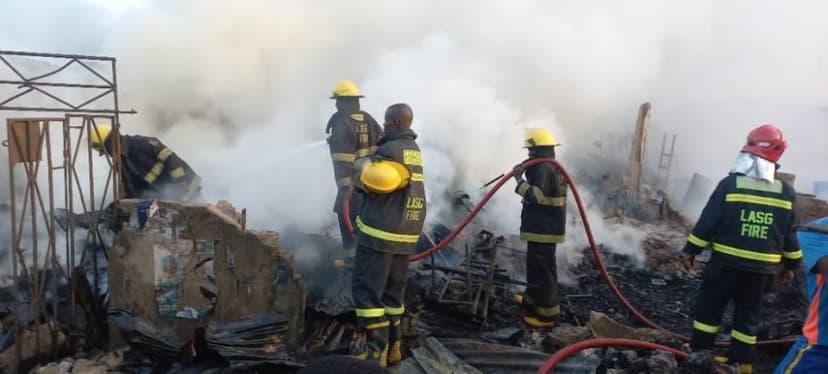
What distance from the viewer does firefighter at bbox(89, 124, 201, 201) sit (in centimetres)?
643

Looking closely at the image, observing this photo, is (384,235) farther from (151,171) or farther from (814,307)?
(151,171)

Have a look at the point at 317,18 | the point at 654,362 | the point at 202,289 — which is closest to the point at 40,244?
the point at 202,289

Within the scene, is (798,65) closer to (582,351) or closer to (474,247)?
Answer: (474,247)

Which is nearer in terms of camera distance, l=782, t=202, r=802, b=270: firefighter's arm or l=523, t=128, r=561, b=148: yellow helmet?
l=782, t=202, r=802, b=270: firefighter's arm

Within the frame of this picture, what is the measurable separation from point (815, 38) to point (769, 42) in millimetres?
1550

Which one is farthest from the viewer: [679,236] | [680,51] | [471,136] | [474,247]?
[680,51]

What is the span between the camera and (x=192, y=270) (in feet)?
15.2

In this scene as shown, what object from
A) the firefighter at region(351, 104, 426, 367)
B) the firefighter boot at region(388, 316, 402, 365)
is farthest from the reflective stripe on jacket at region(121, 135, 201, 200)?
the firefighter boot at region(388, 316, 402, 365)

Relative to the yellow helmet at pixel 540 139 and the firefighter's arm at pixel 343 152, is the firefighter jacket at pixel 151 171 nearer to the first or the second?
the firefighter's arm at pixel 343 152

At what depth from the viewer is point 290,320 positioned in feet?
15.2

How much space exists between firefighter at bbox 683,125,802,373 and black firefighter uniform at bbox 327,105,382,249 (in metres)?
3.32

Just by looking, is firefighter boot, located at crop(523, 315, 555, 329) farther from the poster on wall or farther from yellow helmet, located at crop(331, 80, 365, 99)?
the poster on wall

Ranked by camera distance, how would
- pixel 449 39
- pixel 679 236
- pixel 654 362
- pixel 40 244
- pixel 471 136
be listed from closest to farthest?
pixel 654 362, pixel 40 244, pixel 679 236, pixel 471 136, pixel 449 39

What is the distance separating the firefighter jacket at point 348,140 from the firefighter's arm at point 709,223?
130 inches
